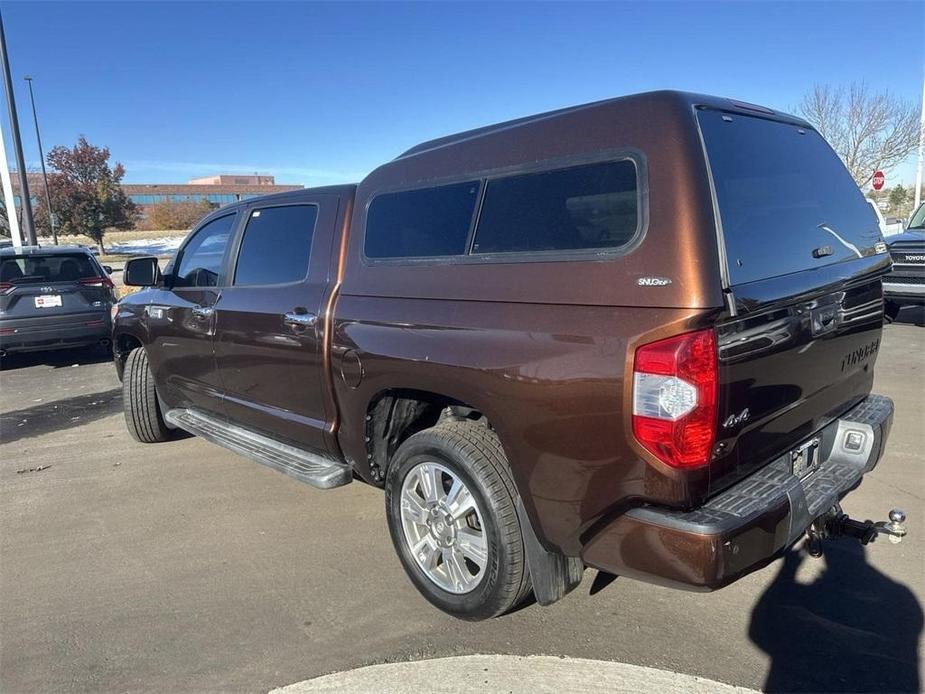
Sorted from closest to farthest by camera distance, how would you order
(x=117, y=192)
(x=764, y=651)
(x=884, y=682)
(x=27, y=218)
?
(x=884, y=682), (x=764, y=651), (x=27, y=218), (x=117, y=192)

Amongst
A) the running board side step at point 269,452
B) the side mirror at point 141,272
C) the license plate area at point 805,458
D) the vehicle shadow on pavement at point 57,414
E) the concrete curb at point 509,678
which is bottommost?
the concrete curb at point 509,678

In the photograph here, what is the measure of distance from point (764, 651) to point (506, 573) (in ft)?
3.53

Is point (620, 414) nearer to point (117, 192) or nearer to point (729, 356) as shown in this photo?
point (729, 356)

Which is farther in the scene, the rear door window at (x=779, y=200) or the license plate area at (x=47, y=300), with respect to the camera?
the license plate area at (x=47, y=300)

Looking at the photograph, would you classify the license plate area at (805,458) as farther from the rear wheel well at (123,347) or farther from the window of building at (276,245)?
the rear wheel well at (123,347)

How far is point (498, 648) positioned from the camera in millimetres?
2771

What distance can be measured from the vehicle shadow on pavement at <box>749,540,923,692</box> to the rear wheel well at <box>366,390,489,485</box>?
1.57 meters

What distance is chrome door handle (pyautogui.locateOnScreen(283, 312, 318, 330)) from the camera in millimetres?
3477

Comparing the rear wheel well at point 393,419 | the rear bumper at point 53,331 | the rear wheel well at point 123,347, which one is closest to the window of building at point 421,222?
the rear wheel well at point 393,419

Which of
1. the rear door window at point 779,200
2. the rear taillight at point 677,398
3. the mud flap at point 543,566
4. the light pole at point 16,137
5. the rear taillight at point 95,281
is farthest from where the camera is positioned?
the light pole at point 16,137

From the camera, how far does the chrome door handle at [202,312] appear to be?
434cm

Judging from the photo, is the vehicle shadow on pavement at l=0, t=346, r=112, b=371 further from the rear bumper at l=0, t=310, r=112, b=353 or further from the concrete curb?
the concrete curb

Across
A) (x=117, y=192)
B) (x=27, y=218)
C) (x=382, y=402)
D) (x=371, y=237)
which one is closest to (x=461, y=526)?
(x=382, y=402)

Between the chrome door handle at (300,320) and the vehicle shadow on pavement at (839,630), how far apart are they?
2486 millimetres
